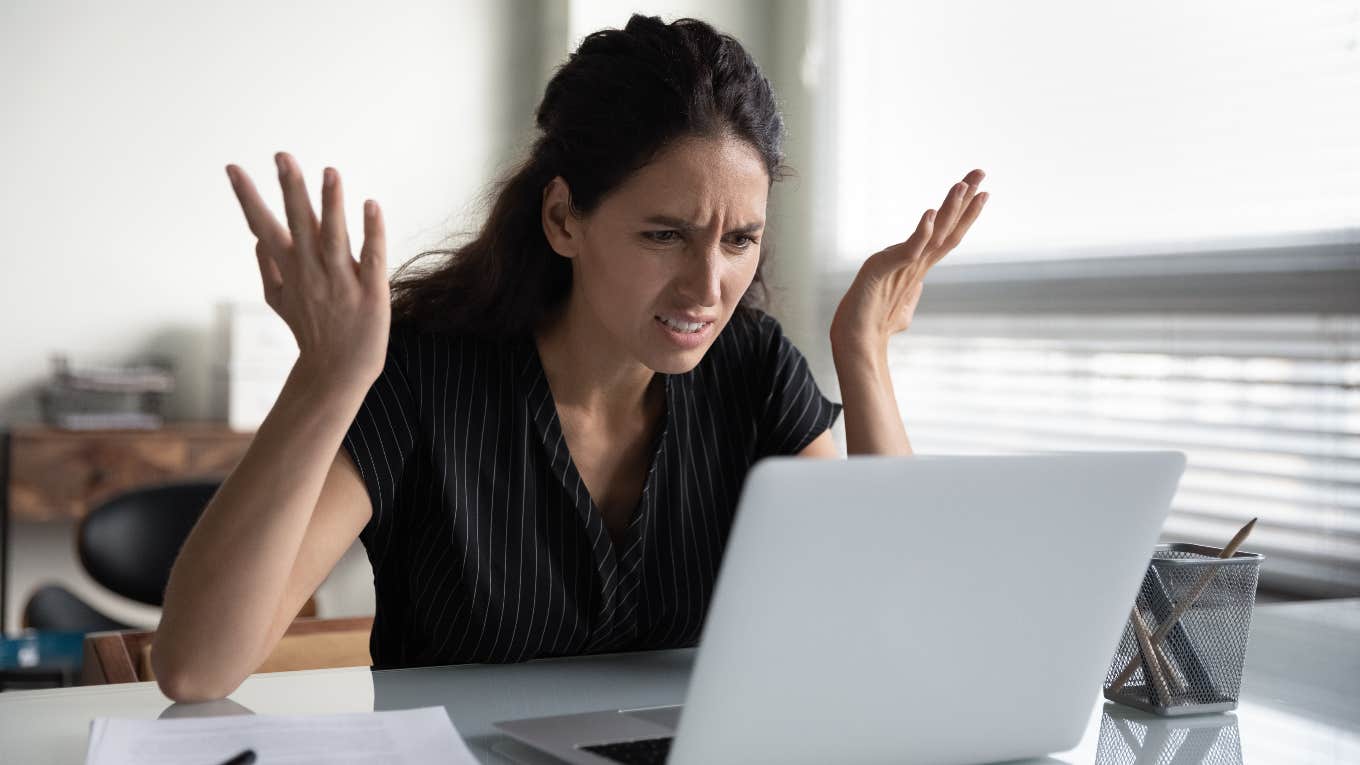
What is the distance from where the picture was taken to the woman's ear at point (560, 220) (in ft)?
4.59

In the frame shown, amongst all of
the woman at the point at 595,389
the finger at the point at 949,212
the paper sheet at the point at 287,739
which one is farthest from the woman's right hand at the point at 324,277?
the finger at the point at 949,212

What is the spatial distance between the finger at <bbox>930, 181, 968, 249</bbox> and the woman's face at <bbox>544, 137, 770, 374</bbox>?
0.81ft

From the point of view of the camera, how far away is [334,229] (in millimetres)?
950

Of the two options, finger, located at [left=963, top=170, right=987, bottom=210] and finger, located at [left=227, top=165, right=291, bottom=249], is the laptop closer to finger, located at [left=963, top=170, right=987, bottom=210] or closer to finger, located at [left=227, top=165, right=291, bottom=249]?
finger, located at [left=227, top=165, right=291, bottom=249]

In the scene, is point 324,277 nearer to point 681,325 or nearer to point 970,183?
point 681,325

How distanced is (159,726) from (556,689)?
305 mm

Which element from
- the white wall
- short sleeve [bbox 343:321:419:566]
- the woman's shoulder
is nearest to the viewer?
short sleeve [bbox 343:321:419:566]

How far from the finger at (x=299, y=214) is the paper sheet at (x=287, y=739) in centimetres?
33

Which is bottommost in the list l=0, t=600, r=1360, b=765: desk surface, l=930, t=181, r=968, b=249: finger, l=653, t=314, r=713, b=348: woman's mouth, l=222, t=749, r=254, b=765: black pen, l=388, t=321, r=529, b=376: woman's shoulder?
l=0, t=600, r=1360, b=765: desk surface

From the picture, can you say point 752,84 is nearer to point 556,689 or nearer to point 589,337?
point 589,337

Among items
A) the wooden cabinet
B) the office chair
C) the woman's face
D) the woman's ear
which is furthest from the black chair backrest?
the woman's face

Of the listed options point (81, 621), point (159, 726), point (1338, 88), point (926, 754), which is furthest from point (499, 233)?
point (81, 621)

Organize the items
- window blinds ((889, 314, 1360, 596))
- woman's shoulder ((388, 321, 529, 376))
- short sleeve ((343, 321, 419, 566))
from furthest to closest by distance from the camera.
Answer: window blinds ((889, 314, 1360, 596)) < woman's shoulder ((388, 321, 529, 376)) < short sleeve ((343, 321, 419, 566))

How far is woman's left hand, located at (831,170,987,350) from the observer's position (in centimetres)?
150
